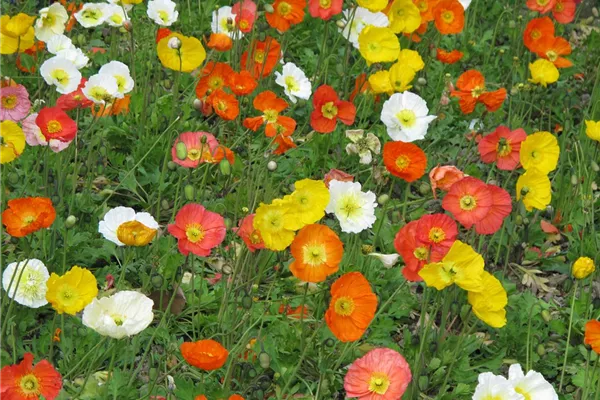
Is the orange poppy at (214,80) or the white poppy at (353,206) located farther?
the orange poppy at (214,80)

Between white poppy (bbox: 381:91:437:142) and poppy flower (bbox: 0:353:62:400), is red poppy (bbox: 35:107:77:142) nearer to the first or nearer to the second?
poppy flower (bbox: 0:353:62:400)

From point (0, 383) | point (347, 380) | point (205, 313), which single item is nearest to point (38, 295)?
point (0, 383)

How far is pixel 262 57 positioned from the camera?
11.8ft

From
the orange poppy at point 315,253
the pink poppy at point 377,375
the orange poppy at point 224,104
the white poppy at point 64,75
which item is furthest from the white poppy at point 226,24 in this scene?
the pink poppy at point 377,375

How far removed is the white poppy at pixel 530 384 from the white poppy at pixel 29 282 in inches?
44.9

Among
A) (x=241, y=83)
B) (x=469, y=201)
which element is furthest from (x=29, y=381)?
(x=241, y=83)

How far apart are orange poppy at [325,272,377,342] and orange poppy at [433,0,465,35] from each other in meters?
1.63

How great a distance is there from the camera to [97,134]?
318cm

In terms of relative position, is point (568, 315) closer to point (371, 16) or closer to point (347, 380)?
point (347, 380)

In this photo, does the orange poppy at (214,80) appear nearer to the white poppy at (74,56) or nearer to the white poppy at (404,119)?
the white poppy at (74,56)

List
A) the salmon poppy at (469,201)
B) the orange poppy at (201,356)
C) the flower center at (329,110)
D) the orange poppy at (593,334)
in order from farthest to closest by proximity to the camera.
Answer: the flower center at (329,110)
the salmon poppy at (469,201)
the orange poppy at (593,334)
the orange poppy at (201,356)

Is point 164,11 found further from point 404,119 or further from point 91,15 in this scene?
point 404,119

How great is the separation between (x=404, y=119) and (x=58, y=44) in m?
1.23

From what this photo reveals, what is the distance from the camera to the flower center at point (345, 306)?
220 cm
